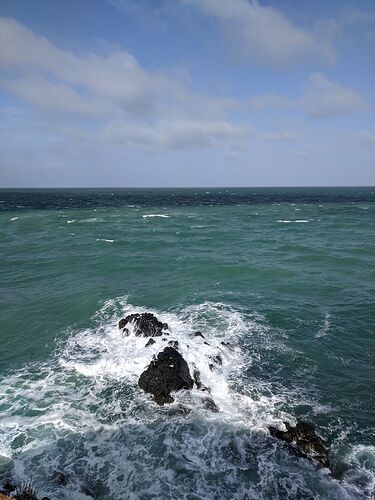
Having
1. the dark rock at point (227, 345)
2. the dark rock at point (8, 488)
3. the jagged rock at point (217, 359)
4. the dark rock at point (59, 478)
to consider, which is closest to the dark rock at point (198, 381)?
the jagged rock at point (217, 359)

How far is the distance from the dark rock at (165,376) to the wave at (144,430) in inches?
14.5

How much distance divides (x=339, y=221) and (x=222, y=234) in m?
28.1

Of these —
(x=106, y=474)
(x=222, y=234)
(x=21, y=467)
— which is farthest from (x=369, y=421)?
(x=222, y=234)

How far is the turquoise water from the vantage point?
11.4 metres

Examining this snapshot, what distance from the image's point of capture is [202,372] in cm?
1669

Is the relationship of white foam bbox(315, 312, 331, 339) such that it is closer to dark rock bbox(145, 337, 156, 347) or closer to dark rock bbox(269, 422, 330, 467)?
dark rock bbox(269, 422, 330, 467)

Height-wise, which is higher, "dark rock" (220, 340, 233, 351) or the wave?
"dark rock" (220, 340, 233, 351)

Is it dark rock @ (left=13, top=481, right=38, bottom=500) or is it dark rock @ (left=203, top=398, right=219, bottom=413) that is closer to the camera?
dark rock @ (left=13, top=481, right=38, bottom=500)

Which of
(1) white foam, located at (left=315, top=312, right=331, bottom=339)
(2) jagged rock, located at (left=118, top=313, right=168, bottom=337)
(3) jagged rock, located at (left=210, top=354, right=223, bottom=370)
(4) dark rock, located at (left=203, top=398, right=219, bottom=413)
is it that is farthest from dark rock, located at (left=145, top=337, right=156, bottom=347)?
(1) white foam, located at (left=315, top=312, right=331, bottom=339)

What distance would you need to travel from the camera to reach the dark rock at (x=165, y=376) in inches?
592

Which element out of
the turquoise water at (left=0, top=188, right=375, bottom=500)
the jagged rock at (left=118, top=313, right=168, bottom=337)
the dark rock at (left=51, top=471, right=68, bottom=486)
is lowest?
the dark rock at (left=51, top=471, right=68, bottom=486)

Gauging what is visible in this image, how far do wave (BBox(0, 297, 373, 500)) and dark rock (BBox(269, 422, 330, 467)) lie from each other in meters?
0.36

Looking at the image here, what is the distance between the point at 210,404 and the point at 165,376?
234 centimetres

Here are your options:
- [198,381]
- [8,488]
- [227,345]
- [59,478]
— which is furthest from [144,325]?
[8,488]
